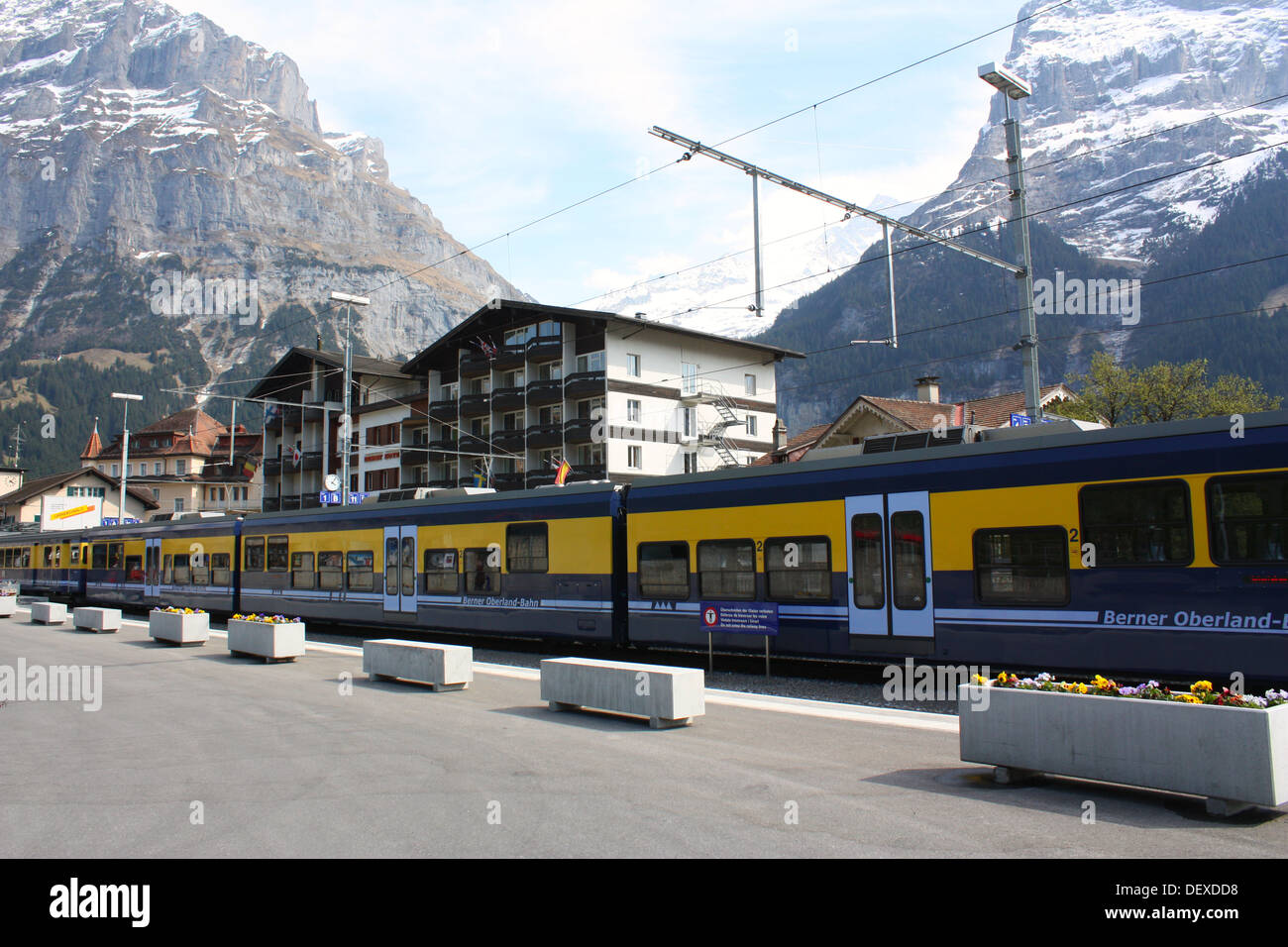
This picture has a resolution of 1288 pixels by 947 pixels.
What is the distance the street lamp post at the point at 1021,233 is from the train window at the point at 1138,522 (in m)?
3.92

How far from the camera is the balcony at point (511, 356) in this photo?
5334 cm

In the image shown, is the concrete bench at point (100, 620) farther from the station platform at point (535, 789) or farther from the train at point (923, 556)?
the station platform at point (535, 789)

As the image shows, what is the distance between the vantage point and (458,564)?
2177cm

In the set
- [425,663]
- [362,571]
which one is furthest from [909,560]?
[362,571]

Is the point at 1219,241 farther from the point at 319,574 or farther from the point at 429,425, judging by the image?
the point at 319,574

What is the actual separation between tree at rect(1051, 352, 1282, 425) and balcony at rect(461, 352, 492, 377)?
98.9 feet

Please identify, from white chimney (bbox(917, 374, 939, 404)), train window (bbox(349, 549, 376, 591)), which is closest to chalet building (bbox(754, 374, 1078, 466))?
white chimney (bbox(917, 374, 939, 404))

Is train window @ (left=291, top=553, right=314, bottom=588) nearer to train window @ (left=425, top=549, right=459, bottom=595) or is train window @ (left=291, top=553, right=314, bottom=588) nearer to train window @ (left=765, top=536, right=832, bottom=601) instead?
train window @ (left=425, top=549, right=459, bottom=595)

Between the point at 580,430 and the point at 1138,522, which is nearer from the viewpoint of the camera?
the point at 1138,522

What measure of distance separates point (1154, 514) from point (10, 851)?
36.9ft

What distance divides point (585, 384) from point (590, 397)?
81 centimetres

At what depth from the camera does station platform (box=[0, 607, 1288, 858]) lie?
6.38m

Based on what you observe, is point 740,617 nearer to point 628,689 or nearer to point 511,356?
point 628,689

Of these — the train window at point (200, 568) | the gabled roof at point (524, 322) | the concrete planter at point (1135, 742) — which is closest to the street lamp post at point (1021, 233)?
the concrete planter at point (1135, 742)
